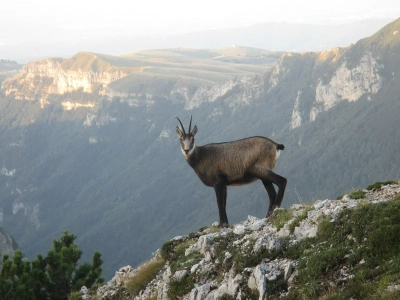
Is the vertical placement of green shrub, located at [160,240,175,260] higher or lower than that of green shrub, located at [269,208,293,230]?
lower

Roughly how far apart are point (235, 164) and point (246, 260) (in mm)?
7194

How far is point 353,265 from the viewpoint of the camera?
13.1m

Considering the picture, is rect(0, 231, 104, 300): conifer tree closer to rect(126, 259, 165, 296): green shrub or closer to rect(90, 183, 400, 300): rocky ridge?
rect(126, 259, 165, 296): green shrub

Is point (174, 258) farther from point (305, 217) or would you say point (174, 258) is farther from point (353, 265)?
point (353, 265)

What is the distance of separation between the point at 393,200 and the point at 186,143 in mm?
10019

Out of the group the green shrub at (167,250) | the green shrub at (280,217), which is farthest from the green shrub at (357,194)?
the green shrub at (167,250)

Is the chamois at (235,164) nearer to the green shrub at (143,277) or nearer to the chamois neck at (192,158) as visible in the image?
the chamois neck at (192,158)

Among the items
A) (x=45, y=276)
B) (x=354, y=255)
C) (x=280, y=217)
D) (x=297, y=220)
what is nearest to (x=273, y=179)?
(x=280, y=217)

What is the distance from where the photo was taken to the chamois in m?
21.8

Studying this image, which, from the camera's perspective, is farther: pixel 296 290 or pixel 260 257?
pixel 260 257

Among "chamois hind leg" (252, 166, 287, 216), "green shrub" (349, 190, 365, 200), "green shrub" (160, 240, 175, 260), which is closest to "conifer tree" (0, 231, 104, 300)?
"green shrub" (160, 240, 175, 260)

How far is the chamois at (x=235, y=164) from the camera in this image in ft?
71.7

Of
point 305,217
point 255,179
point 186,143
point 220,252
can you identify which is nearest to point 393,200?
point 305,217

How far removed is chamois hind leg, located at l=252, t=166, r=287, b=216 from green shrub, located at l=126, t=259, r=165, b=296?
15.5 feet
